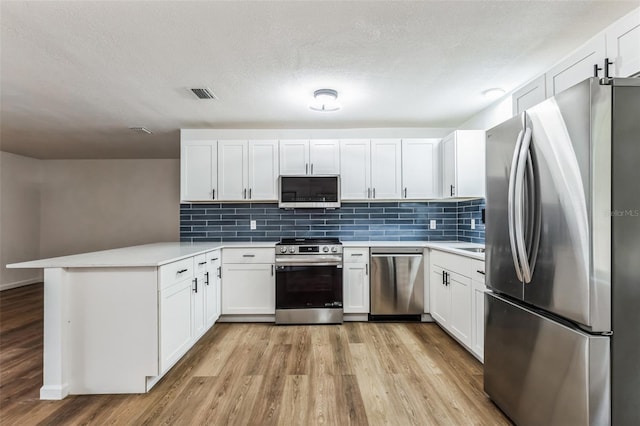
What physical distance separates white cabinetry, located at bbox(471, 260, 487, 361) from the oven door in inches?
54.8

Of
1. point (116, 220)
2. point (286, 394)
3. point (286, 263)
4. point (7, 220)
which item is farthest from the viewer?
point (116, 220)

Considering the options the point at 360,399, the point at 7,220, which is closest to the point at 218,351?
the point at 360,399

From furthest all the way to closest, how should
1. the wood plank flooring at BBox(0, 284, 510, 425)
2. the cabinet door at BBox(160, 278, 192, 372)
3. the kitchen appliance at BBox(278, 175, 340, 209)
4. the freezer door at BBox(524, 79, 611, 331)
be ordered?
the kitchen appliance at BBox(278, 175, 340, 209) < the cabinet door at BBox(160, 278, 192, 372) < the wood plank flooring at BBox(0, 284, 510, 425) < the freezer door at BBox(524, 79, 611, 331)

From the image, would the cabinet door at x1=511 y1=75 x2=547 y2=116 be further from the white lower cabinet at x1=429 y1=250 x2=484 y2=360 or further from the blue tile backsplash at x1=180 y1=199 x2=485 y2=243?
the blue tile backsplash at x1=180 y1=199 x2=485 y2=243

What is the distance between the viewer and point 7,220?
5332 millimetres

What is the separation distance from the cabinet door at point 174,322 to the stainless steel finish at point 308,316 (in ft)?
3.49

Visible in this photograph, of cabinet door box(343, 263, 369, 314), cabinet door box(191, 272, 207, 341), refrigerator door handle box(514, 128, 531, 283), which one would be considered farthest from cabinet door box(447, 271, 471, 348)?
cabinet door box(191, 272, 207, 341)

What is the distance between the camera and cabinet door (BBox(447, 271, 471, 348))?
8.78 ft

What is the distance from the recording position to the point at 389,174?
3.89 metres

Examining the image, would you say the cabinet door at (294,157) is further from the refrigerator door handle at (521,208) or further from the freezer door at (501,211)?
the refrigerator door handle at (521,208)

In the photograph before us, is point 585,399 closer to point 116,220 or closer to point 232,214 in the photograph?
point 232,214

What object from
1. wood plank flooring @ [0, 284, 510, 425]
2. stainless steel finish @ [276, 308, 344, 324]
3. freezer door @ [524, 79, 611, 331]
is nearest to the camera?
freezer door @ [524, 79, 611, 331]

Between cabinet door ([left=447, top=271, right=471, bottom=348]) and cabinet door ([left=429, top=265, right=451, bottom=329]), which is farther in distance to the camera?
cabinet door ([left=429, top=265, right=451, bottom=329])

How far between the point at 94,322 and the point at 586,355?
2.70 metres
